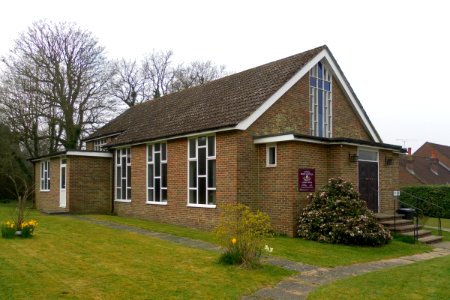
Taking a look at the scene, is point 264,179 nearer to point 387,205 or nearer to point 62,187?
point 387,205

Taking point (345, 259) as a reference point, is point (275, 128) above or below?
above

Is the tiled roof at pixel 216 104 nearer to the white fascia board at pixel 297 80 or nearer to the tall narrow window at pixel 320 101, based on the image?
the white fascia board at pixel 297 80

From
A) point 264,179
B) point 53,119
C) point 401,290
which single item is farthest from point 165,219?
point 53,119

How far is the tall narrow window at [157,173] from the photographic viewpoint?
62.8 ft

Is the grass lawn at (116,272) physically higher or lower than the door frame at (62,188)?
lower

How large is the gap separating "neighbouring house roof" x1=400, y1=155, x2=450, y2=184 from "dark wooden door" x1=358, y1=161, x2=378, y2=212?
31.1 meters

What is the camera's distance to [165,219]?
61.6ft

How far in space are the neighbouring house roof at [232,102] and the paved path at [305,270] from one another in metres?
4.37

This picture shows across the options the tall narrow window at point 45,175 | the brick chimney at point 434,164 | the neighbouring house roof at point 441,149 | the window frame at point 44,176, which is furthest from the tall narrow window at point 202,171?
the neighbouring house roof at point 441,149

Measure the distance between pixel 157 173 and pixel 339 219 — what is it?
8.81 metres

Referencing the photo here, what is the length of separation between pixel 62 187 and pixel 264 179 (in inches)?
520

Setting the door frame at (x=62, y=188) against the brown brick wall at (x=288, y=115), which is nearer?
the brown brick wall at (x=288, y=115)

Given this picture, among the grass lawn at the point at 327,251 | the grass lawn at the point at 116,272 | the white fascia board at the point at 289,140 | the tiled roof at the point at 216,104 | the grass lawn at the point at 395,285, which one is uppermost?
the tiled roof at the point at 216,104

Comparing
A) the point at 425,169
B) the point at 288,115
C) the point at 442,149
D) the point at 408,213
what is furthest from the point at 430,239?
the point at 442,149
